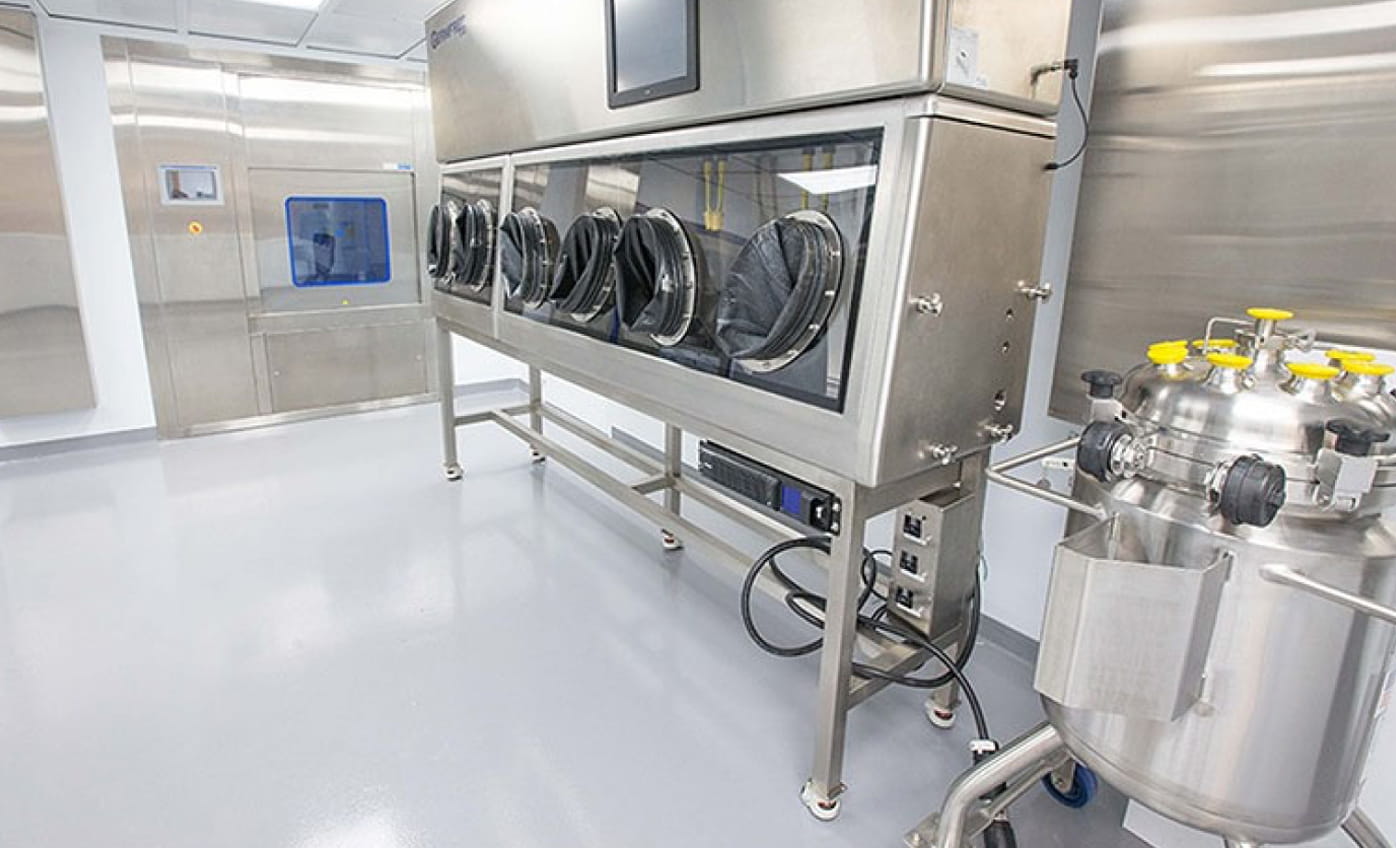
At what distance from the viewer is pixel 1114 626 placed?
100 cm

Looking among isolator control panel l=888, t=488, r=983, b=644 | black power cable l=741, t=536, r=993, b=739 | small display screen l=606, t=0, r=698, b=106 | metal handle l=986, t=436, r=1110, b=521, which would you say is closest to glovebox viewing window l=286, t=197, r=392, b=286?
small display screen l=606, t=0, r=698, b=106

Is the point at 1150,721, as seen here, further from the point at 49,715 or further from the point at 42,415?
the point at 42,415

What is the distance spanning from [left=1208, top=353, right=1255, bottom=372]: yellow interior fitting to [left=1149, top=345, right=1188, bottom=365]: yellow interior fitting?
0.23 feet

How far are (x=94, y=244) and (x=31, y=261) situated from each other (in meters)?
0.35

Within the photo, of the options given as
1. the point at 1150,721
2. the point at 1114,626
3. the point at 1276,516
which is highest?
the point at 1276,516

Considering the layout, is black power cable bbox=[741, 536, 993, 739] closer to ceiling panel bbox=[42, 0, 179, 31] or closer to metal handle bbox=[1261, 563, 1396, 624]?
metal handle bbox=[1261, 563, 1396, 624]

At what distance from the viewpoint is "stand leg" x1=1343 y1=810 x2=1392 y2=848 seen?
1.23 m

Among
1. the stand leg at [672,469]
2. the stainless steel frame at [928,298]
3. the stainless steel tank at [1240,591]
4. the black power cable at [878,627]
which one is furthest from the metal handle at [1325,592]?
the stand leg at [672,469]

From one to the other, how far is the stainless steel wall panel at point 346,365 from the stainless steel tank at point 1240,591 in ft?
16.3

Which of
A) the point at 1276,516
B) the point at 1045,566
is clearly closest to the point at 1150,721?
the point at 1276,516

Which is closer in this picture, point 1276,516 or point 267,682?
point 1276,516

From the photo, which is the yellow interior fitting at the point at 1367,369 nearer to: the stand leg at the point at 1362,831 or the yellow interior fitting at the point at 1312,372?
the yellow interior fitting at the point at 1312,372

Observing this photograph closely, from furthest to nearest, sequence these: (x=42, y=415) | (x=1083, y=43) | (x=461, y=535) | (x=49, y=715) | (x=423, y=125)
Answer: (x=423, y=125) → (x=42, y=415) → (x=461, y=535) → (x=49, y=715) → (x=1083, y=43)

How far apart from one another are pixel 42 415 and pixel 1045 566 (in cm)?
510
